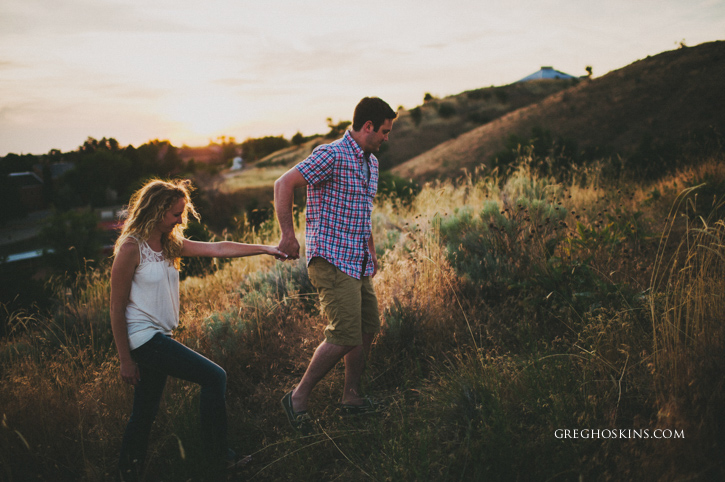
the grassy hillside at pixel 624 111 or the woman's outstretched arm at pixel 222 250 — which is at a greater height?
the grassy hillside at pixel 624 111

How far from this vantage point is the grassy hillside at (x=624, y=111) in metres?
26.5

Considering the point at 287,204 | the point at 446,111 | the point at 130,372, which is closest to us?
the point at 130,372

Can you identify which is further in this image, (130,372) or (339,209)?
(339,209)

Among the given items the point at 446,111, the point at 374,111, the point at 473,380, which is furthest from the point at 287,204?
the point at 446,111

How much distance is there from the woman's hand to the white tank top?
0.30 feet

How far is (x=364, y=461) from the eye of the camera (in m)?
2.32

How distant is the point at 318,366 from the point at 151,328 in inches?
41.4

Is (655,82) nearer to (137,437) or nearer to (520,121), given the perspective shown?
(520,121)

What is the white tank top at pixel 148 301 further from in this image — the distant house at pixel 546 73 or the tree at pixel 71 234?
the distant house at pixel 546 73

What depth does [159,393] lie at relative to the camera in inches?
92.3

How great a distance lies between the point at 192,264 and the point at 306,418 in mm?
7397

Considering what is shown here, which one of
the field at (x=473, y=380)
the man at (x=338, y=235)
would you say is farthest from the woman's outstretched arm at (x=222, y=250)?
the field at (x=473, y=380)

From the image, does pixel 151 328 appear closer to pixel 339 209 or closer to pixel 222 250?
pixel 222 250

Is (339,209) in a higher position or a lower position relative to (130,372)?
higher
